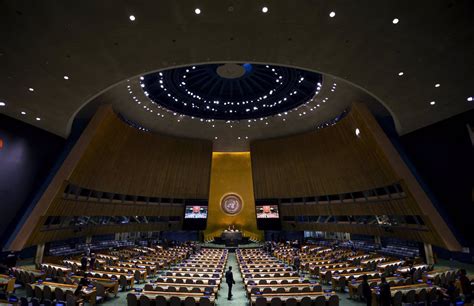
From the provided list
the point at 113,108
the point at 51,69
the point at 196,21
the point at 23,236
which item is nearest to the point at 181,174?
the point at 113,108

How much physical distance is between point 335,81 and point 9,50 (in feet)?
59.7

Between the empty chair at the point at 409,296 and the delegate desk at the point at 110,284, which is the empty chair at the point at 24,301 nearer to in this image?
the delegate desk at the point at 110,284

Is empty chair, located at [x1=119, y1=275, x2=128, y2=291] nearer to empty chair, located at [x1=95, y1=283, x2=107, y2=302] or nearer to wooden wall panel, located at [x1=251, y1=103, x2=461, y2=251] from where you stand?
empty chair, located at [x1=95, y1=283, x2=107, y2=302]

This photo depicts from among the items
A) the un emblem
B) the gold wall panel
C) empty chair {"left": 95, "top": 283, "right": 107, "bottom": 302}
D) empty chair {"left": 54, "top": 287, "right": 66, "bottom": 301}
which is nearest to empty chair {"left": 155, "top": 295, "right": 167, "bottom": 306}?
empty chair {"left": 95, "top": 283, "right": 107, "bottom": 302}

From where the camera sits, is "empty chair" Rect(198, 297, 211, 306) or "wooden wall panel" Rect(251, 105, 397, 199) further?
"wooden wall panel" Rect(251, 105, 397, 199)

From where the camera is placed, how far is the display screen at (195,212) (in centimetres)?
3142

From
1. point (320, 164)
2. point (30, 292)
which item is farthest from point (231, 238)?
point (30, 292)

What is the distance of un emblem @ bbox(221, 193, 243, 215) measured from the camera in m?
37.9

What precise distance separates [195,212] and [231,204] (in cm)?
792

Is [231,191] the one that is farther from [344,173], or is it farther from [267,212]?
[344,173]

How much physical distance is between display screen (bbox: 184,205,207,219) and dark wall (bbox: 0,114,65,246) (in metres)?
15.6

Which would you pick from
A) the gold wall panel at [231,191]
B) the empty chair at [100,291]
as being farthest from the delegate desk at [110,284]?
the gold wall panel at [231,191]

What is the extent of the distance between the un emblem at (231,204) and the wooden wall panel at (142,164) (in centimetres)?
660

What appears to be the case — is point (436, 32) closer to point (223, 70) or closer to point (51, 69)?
point (223, 70)
